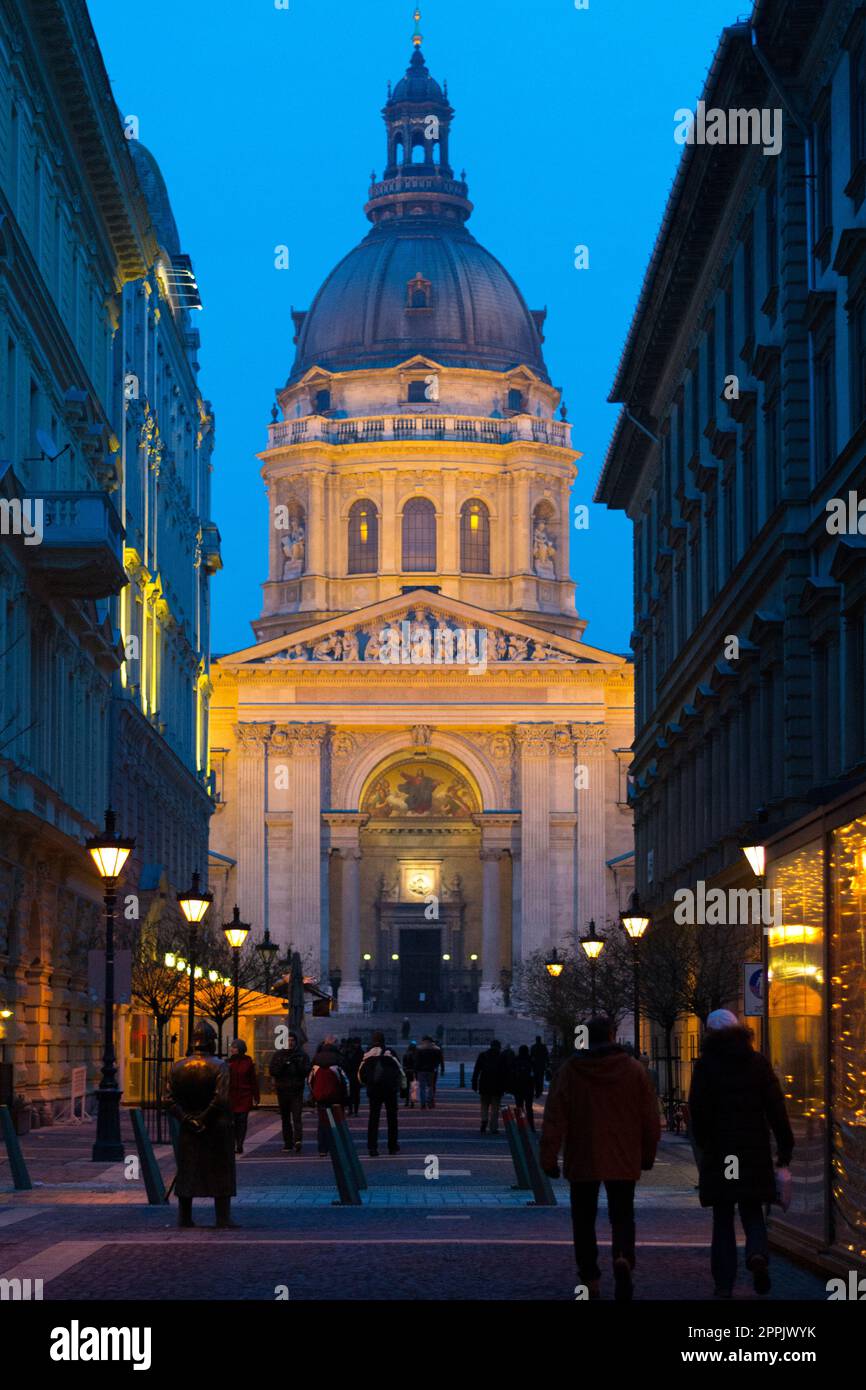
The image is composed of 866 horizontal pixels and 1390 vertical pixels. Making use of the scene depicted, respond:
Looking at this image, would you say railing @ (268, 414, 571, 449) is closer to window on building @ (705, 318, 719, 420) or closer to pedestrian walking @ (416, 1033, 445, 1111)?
pedestrian walking @ (416, 1033, 445, 1111)

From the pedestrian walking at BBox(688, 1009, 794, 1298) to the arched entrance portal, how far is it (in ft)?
341

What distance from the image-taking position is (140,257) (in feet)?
176

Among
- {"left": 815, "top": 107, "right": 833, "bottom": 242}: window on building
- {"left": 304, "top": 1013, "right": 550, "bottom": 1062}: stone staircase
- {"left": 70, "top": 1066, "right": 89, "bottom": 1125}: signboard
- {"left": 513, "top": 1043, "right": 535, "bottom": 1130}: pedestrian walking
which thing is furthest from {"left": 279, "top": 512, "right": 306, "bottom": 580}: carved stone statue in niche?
{"left": 815, "top": 107, "right": 833, "bottom": 242}: window on building

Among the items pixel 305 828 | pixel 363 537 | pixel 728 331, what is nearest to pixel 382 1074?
pixel 728 331

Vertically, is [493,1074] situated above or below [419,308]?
below

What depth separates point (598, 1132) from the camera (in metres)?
15.8

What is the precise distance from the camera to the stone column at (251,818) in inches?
4616

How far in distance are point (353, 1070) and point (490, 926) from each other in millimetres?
62003

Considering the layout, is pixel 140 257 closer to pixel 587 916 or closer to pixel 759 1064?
pixel 759 1064

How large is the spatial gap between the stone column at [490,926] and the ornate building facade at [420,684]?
0.33 feet

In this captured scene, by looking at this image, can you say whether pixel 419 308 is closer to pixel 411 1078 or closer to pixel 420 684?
pixel 420 684

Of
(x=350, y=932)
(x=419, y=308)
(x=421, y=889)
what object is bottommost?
(x=350, y=932)
